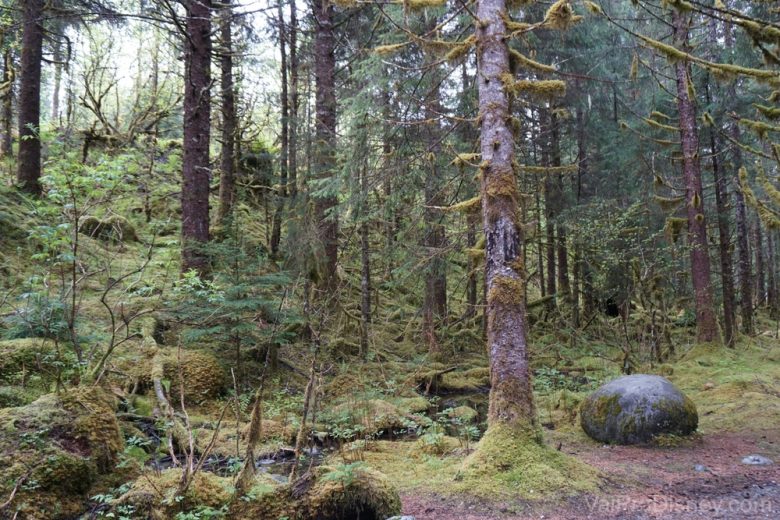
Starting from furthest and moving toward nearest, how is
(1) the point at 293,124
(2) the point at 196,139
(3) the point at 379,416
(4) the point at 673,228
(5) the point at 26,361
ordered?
1. (1) the point at 293,124
2. (4) the point at 673,228
3. (2) the point at 196,139
4. (3) the point at 379,416
5. (5) the point at 26,361

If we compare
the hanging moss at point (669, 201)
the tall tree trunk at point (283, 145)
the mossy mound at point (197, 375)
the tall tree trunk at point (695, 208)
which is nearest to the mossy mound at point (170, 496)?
the mossy mound at point (197, 375)

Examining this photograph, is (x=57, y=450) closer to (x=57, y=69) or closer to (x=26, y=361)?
(x=26, y=361)

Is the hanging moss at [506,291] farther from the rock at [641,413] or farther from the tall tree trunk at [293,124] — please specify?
the tall tree trunk at [293,124]

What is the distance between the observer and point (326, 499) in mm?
3520

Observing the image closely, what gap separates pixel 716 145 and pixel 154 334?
16710 mm

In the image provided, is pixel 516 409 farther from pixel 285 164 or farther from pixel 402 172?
pixel 285 164

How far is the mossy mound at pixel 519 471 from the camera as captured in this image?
4.42m

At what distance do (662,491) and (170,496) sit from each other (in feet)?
14.5

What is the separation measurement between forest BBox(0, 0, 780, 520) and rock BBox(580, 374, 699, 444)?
31mm

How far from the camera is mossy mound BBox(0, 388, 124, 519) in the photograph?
144 inches

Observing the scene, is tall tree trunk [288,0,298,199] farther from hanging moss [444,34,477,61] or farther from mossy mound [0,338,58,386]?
mossy mound [0,338,58,386]

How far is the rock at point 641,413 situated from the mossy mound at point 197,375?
601cm

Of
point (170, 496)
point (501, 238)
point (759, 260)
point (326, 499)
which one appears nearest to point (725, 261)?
point (501, 238)

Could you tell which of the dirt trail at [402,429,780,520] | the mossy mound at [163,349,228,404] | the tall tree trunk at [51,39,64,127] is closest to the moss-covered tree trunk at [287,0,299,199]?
the tall tree trunk at [51,39,64,127]
